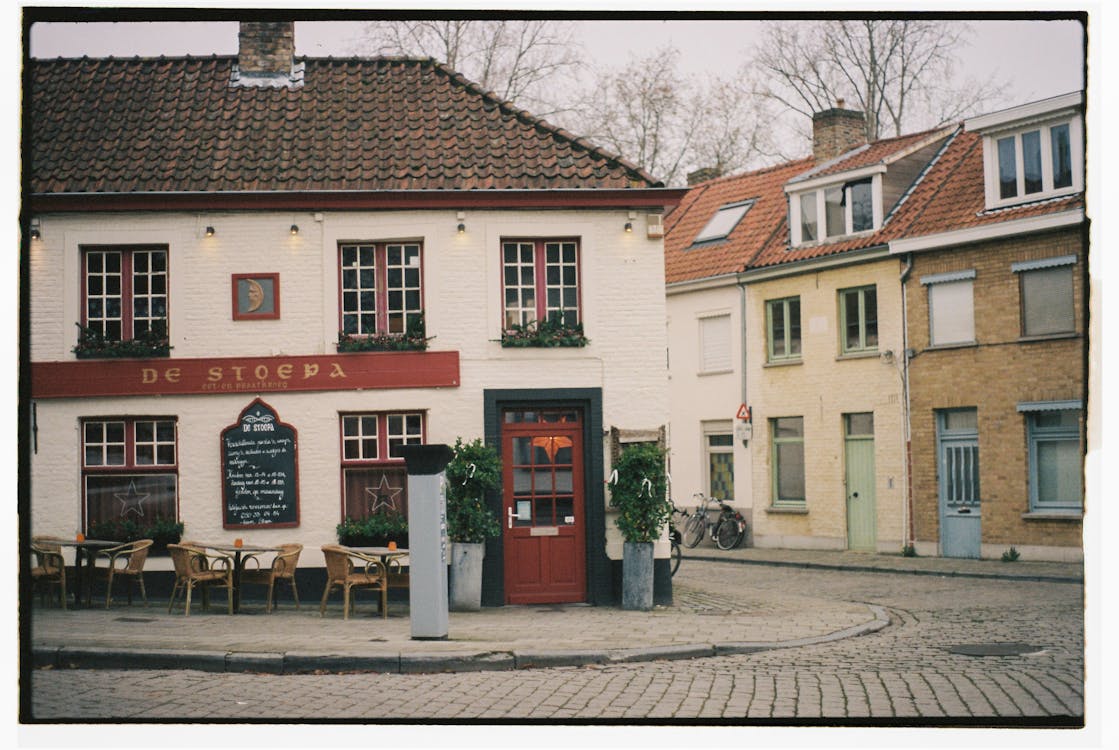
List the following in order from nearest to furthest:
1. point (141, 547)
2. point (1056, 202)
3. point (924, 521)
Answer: point (141, 547) → point (1056, 202) → point (924, 521)

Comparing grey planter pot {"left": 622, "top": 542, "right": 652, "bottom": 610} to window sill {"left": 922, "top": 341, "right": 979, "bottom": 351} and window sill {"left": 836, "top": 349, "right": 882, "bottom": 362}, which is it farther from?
window sill {"left": 836, "top": 349, "right": 882, "bottom": 362}

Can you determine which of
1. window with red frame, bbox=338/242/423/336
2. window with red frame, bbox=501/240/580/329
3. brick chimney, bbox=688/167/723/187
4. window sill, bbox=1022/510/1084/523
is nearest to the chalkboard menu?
window with red frame, bbox=338/242/423/336

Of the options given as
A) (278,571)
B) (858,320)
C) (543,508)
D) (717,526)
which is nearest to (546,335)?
(543,508)

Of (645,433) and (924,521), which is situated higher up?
(645,433)

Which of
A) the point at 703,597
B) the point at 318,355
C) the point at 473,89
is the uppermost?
the point at 473,89

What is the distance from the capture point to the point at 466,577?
15.2 m

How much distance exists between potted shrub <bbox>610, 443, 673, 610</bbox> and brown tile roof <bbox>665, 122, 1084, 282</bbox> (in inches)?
356

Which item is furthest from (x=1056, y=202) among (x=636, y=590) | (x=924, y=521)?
(x=636, y=590)

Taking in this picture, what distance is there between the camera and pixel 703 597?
17141 millimetres

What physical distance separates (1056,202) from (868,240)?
4571mm

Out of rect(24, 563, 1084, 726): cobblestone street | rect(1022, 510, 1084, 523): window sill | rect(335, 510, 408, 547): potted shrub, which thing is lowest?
rect(24, 563, 1084, 726): cobblestone street

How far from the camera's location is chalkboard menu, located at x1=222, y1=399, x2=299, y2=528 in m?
15.6

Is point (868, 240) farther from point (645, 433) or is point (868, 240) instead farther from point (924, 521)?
point (645, 433)

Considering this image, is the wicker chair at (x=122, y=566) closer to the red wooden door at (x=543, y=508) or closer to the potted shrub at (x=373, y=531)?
the potted shrub at (x=373, y=531)
